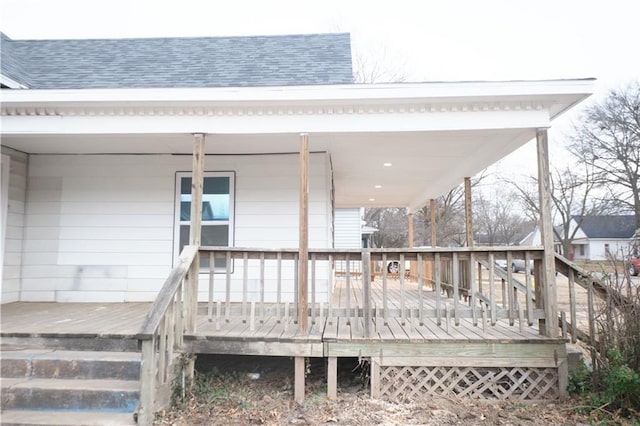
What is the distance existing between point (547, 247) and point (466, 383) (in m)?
1.58

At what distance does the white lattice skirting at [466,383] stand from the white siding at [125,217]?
90.3 inches

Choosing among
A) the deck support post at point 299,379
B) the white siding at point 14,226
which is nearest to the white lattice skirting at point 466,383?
the deck support post at point 299,379

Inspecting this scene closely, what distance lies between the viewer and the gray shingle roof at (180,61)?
17.6ft

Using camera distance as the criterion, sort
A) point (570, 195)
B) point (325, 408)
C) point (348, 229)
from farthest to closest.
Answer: point (570, 195) → point (348, 229) → point (325, 408)

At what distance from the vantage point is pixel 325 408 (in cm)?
332

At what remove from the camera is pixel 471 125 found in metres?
3.89

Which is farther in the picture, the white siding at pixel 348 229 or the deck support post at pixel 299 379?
the white siding at pixel 348 229

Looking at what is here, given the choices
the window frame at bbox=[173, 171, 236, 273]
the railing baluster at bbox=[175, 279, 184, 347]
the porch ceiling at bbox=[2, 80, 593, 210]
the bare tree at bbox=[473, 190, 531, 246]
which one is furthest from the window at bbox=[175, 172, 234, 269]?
the bare tree at bbox=[473, 190, 531, 246]

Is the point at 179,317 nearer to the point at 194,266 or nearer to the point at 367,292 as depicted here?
the point at 194,266

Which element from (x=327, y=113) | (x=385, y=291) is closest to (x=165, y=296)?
(x=385, y=291)

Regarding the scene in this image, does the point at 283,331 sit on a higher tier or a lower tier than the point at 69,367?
higher

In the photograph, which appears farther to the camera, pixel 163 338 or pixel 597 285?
pixel 597 285

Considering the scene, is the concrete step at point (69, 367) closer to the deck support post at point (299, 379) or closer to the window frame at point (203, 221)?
the deck support post at point (299, 379)

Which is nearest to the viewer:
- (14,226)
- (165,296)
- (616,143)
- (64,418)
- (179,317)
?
(64,418)
